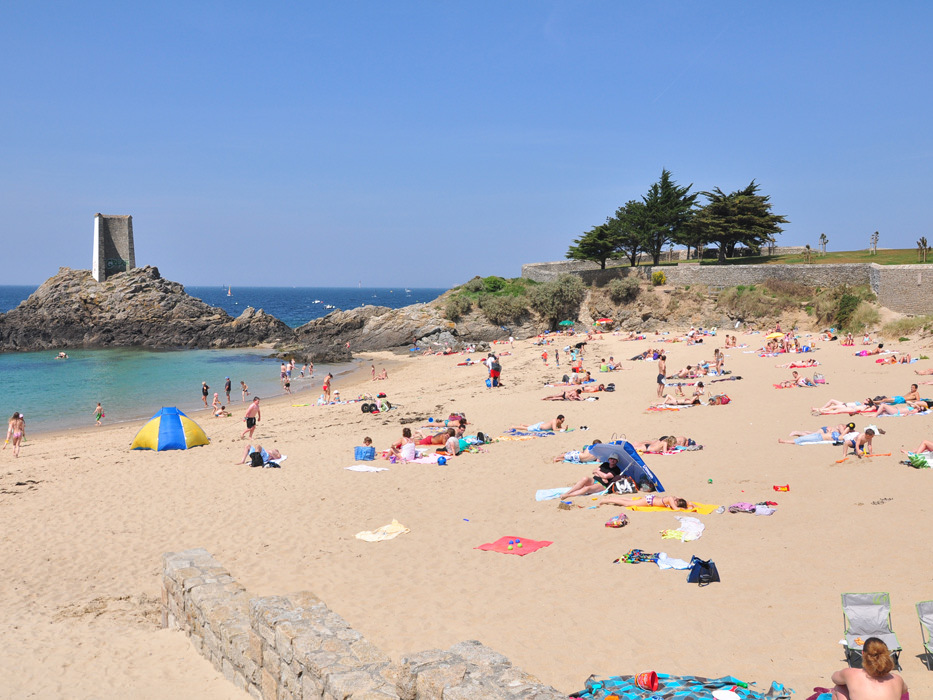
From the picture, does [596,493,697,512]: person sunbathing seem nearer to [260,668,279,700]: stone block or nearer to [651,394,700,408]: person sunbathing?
[260,668,279,700]: stone block

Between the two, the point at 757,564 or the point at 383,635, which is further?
the point at 757,564

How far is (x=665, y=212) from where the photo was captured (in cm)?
4462

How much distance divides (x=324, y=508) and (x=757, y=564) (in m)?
6.43

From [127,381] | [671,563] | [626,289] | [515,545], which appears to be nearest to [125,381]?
[127,381]

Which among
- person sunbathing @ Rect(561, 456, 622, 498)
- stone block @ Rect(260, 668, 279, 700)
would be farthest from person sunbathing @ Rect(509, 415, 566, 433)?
stone block @ Rect(260, 668, 279, 700)

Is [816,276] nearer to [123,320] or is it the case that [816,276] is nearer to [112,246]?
[123,320]

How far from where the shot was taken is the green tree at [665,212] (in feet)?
146

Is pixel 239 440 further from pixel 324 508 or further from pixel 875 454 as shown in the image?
pixel 875 454

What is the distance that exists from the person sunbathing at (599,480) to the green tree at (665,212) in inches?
1412

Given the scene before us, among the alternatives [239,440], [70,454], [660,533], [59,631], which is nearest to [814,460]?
[660,533]

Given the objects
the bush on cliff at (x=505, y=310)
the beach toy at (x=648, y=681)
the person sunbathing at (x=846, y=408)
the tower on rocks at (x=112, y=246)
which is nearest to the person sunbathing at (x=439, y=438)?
the person sunbathing at (x=846, y=408)

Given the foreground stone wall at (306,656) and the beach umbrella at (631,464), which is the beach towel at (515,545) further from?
the foreground stone wall at (306,656)

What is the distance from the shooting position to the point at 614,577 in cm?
762

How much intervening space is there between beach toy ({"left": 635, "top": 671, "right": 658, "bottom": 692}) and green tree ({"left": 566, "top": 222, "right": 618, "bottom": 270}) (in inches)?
1667
